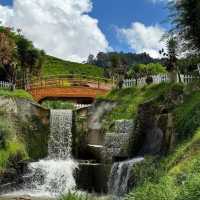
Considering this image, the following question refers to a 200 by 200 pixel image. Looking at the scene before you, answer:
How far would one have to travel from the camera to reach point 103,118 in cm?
3181

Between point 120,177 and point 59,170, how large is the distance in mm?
5882

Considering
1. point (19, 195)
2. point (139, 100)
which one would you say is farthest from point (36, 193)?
point (139, 100)

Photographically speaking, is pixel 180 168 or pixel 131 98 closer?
pixel 180 168

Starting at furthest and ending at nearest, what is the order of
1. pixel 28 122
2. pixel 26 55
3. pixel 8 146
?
pixel 26 55 < pixel 28 122 < pixel 8 146

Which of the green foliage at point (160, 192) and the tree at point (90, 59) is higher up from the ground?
the tree at point (90, 59)

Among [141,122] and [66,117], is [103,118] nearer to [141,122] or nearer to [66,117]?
[66,117]

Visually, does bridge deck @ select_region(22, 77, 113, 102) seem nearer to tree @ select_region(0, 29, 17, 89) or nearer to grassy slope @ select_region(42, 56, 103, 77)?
tree @ select_region(0, 29, 17, 89)

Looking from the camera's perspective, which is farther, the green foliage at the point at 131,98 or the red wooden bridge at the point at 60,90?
the red wooden bridge at the point at 60,90

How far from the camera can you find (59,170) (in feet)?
94.4

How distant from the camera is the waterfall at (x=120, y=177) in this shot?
23.1 m

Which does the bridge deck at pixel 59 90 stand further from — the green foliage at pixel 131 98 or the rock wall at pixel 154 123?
the rock wall at pixel 154 123

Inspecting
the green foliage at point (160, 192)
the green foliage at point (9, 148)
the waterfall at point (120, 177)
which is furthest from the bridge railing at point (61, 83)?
the green foliage at point (160, 192)

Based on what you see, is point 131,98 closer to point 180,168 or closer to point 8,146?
point 8,146

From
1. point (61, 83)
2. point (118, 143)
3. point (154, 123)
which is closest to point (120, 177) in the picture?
point (118, 143)
